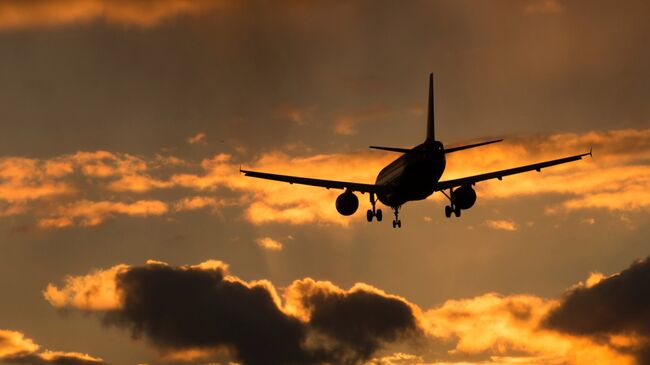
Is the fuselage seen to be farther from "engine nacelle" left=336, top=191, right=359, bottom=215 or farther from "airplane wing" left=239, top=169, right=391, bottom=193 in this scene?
"engine nacelle" left=336, top=191, right=359, bottom=215

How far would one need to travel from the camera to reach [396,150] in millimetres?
124312

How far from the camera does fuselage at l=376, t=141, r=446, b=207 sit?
413 feet

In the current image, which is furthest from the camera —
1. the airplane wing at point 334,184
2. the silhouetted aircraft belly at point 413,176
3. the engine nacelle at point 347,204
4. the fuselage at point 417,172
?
the engine nacelle at point 347,204

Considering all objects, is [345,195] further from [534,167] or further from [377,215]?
[534,167]

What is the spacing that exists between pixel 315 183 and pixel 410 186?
11790 mm

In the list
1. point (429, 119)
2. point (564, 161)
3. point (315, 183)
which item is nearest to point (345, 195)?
point (315, 183)

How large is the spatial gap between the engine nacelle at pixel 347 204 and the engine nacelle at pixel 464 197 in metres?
9.97

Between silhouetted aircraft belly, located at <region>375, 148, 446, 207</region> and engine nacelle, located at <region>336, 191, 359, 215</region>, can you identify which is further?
engine nacelle, located at <region>336, 191, 359, 215</region>

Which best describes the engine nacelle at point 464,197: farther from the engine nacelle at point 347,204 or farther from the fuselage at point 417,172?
the engine nacelle at point 347,204

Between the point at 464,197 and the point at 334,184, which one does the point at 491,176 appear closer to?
the point at 464,197

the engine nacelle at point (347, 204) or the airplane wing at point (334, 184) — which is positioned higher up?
the airplane wing at point (334, 184)

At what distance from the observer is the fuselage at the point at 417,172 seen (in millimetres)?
126000

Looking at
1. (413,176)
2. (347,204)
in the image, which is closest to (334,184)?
(347,204)

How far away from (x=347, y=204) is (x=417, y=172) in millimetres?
11972
